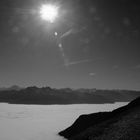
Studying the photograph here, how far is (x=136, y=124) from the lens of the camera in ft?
92.6

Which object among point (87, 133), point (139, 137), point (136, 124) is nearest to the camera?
point (139, 137)

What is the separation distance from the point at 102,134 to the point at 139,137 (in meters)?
6.01

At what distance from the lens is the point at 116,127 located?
95.9 ft

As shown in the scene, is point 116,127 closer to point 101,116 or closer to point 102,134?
point 102,134

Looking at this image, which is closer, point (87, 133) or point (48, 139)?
point (87, 133)

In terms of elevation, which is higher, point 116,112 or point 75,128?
point 116,112

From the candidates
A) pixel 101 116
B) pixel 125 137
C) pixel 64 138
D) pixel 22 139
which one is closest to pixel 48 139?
pixel 64 138

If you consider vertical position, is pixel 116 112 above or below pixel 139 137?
above

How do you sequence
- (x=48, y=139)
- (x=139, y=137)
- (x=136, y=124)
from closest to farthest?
(x=139, y=137)
(x=136, y=124)
(x=48, y=139)

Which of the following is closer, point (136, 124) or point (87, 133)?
point (136, 124)

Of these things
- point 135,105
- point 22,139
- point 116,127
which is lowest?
point 22,139

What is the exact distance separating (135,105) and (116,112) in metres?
3.84

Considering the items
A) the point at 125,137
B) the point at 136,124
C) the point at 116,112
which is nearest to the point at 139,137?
the point at 125,137

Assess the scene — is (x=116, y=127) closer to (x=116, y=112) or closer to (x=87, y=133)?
(x=87, y=133)
